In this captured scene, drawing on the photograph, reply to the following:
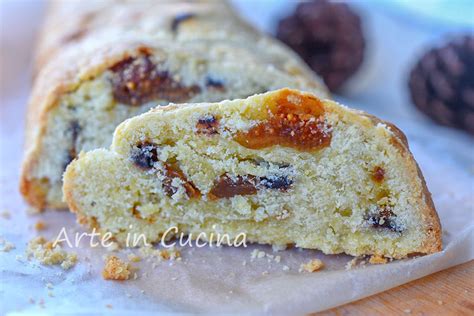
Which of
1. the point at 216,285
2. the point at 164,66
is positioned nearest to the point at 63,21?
the point at 164,66

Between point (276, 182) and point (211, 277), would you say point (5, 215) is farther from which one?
point (276, 182)

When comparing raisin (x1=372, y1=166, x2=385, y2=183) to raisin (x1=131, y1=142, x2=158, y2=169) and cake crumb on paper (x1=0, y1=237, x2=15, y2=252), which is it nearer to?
raisin (x1=131, y1=142, x2=158, y2=169)

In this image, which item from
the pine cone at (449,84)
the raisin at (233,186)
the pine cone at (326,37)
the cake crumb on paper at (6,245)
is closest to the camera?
the raisin at (233,186)

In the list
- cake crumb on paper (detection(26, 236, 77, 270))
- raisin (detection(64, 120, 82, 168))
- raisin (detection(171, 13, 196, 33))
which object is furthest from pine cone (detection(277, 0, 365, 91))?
cake crumb on paper (detection(26, 236, 77, 270))

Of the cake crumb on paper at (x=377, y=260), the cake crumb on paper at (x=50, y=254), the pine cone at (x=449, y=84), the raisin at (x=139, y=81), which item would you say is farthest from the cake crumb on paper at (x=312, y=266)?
the pine cone at (x=449, y=84)

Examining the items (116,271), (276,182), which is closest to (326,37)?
(276,182)

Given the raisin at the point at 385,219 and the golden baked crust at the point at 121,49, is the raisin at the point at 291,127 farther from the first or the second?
the golden baked crust at the point at 121,49

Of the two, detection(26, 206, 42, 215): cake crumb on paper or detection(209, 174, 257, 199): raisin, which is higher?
detection(26, 206, 42, 215): cake crumb on paper
